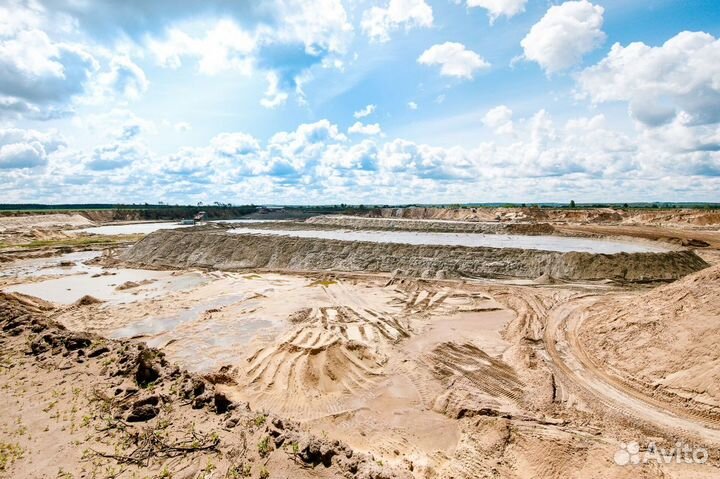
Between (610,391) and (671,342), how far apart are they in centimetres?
262

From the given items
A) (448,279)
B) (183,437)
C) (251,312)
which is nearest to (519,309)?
(448,279)

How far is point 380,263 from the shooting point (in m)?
31.7

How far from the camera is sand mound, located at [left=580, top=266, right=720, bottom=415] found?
32.6 ft

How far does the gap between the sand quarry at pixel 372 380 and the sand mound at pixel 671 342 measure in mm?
52

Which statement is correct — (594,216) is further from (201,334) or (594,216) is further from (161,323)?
(161,323)

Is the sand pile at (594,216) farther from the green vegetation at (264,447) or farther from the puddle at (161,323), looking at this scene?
the green vegetation at (264,447)

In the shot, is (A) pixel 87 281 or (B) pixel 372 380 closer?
(B) pixel 372 380

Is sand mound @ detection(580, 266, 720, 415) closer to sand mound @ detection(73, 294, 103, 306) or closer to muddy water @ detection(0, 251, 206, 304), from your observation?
muddy water @ detection(0, 251, 206, 304)

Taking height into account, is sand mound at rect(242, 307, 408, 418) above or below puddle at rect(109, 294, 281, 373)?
above

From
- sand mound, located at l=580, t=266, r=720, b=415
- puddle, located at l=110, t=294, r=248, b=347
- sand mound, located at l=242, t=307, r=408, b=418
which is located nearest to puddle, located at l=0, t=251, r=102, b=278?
puddle, located at l=110, t=294, r=248, b=347

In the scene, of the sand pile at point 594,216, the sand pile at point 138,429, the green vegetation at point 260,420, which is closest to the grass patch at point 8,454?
the sand pile at point 138,429

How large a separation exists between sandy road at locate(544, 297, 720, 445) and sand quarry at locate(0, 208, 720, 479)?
65 millimetres

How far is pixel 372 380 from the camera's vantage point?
1180 cm
